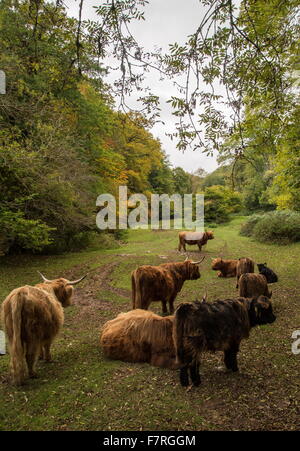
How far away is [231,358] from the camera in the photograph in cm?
435

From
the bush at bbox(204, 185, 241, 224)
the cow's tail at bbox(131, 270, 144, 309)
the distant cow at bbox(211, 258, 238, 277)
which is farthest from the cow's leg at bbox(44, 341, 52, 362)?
the bush at bbox(204, 185, 241, 224)


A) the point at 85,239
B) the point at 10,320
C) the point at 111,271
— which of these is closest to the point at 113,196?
the point at 85,239

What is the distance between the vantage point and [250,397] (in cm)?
373

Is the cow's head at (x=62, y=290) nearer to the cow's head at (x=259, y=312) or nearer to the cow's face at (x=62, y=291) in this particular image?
the cow's face at (x=62, y=291)

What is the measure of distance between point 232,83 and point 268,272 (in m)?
6.66

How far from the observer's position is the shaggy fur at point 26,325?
157 inches

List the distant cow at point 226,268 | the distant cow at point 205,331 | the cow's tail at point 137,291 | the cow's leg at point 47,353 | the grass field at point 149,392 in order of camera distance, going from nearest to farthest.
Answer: the grass field at point 149,392 < the distant cow at point 205,331 < the cow's leg at point 47,353 < the cow's tail at point 137,291 < the distant cow at point 226,268

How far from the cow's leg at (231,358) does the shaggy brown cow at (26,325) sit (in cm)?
Answer: 281

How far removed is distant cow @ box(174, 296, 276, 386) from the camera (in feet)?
12.8

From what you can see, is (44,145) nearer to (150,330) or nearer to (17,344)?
(17,344)

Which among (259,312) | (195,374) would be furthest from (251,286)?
(195,374)

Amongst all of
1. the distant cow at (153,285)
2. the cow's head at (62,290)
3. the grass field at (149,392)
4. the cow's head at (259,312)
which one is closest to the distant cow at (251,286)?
the grass field at (149,392)

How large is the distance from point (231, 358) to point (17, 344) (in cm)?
A: 317

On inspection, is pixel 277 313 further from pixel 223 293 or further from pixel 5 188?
pixel 5 188
